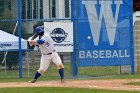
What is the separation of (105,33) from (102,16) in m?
0.73

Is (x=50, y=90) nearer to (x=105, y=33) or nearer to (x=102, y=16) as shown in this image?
(x=105, y=33)

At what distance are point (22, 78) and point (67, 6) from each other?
3.78 metres

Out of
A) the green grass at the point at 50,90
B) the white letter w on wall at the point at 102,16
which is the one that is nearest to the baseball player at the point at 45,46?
the green grass at the point at 50,90

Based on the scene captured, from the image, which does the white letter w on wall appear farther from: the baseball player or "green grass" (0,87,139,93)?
"green grass" (0,87,139,93)

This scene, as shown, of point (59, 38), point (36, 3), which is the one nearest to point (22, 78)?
point (59, 38)

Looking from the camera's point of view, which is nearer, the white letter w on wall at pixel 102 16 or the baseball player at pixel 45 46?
the baseball player at pixel 45 46

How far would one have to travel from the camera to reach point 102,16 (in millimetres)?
20297

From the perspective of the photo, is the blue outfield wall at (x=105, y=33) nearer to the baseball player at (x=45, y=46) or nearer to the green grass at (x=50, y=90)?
the baseball player at (x=45, y=46)

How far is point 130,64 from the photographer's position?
811 inches

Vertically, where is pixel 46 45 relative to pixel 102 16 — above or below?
below

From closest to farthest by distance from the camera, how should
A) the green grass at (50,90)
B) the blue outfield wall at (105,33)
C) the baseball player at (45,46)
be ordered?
the green grass at (50,90)
the baseball player at (45,46)
the blue outfield wall at (105,33)

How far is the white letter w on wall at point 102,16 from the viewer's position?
2020cm

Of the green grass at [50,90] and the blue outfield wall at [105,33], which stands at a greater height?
the blue outfield wall at [105,33]

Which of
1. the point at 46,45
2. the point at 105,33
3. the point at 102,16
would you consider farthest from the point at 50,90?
the point at 102,16
